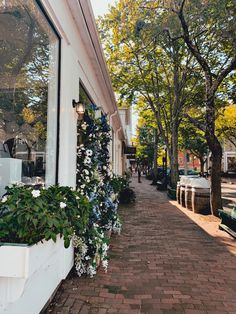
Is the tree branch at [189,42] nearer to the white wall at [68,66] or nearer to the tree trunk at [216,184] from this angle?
the tree trunk at [216,184]

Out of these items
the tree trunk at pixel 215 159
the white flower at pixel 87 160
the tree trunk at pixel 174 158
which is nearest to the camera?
the white flower at pixel 87 160

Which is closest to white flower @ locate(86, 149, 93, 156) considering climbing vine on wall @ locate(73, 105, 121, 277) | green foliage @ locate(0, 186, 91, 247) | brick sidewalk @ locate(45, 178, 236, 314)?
climbing vine on wall @ locate(73, 105, 121, 277)

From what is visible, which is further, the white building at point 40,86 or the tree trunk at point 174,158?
the tree trunk at point 174,158

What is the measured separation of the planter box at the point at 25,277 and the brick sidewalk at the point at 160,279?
29 centimetres

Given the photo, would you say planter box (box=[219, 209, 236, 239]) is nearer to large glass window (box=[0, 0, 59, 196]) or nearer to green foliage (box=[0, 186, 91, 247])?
large glass window (box=[0, 0, 59, 196])

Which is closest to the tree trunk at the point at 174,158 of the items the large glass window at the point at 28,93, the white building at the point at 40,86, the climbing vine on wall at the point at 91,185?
the climbing vine on wall at the point at 91,185

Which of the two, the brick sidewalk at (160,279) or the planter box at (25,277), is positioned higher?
the planter box at (25,277)

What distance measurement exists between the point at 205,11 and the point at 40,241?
8.72m

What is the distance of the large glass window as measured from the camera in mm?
2865

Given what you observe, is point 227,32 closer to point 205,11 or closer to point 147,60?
point 205,11

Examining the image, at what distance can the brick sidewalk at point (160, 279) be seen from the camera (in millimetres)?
3014

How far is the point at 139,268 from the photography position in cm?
418

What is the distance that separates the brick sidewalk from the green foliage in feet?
4.42

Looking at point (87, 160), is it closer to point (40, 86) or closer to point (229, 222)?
point (40, 86)
